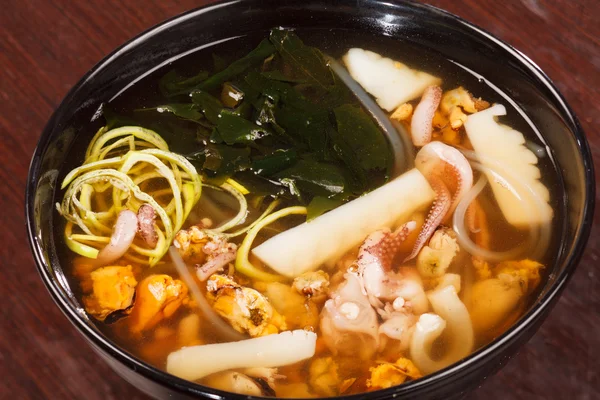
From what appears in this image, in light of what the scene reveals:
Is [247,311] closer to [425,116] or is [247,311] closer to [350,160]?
[350,160]

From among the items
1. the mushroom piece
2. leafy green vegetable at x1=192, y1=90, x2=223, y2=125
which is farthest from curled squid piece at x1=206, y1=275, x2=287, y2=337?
leafy green vegetable at x1=192, y1=90, x2=223, y2=125

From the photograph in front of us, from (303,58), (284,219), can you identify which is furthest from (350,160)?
(303,58)

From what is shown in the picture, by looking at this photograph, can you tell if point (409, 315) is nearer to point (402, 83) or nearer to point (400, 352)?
point (400, 352)

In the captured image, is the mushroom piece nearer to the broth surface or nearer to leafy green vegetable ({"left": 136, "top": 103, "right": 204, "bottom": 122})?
the broth surface

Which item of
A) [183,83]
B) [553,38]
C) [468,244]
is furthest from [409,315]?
[553,38]

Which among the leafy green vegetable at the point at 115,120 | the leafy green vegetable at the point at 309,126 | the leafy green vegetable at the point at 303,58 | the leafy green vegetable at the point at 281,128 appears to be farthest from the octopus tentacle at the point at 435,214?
the leafy green vegetable at the point at 115,120

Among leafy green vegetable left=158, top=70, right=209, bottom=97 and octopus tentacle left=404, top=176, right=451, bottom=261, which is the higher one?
leafy green vegetable left=158, top=70, right=209, bottom=97
